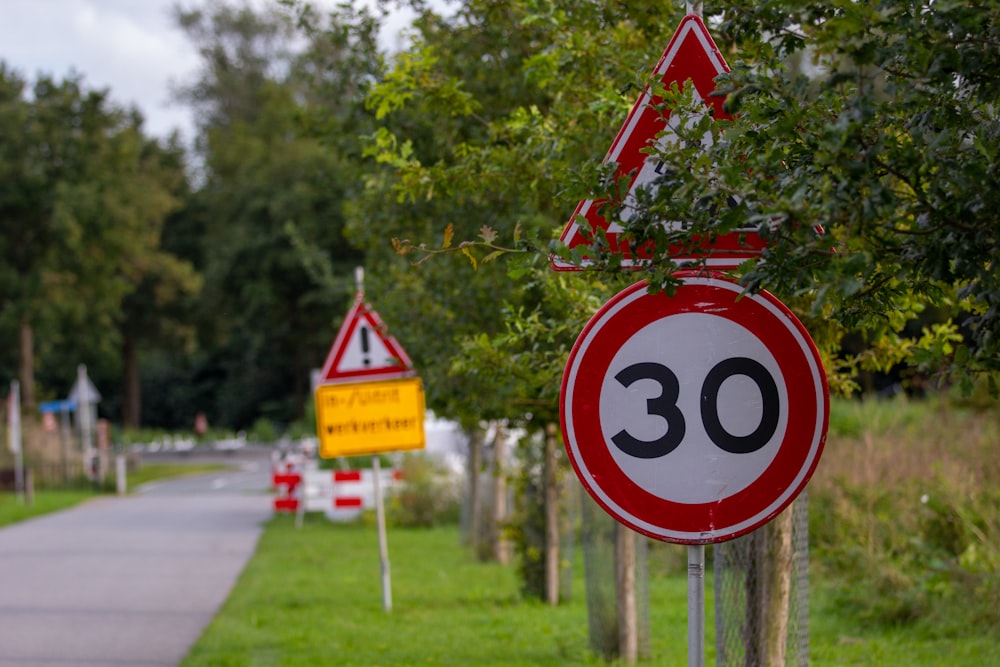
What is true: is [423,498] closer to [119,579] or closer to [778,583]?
[119,579]

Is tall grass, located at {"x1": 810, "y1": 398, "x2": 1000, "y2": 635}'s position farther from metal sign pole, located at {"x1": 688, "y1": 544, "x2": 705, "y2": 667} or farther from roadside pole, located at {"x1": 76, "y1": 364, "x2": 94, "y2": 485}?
roadside pole, located at {"x1": 76, "y1": 364, "x2": 94, "y2": 485}

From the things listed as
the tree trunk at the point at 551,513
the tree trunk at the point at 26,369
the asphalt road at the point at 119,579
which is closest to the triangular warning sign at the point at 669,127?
the asphalt road at the point at 119,579

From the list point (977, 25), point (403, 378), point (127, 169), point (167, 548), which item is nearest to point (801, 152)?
point (977, 25)

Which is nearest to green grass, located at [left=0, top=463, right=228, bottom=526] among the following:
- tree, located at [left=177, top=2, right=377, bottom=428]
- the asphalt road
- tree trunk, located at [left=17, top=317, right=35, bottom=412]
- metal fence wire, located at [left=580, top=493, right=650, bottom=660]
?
the asphalt road

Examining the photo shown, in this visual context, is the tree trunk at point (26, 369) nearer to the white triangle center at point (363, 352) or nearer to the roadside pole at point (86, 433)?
the roadside pole at point (86, 433)

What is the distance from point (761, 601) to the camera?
17.0 ft

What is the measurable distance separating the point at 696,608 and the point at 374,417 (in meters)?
8.33

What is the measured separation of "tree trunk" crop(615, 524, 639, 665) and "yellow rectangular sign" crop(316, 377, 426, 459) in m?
3.37

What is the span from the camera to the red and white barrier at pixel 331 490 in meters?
21.4

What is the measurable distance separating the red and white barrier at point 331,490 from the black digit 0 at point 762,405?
17.8 metres

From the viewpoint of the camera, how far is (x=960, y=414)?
18906 millimetres

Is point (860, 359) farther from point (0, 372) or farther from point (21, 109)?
point (0, 372)

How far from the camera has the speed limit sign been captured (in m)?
3.51

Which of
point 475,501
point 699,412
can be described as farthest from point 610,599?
point 475,501
